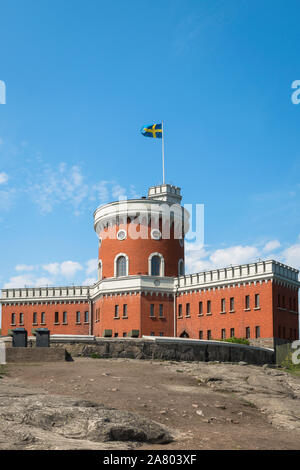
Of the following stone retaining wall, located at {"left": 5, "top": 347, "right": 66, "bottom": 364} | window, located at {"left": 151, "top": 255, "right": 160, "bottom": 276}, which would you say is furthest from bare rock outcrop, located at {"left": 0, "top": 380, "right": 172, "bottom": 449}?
window, located at {"left": 151, "top": 255, "right": 160, "bottom": 276}

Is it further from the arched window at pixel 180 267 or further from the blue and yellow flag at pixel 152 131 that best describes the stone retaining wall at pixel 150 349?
the blue and yellow flag at pixel 152 131

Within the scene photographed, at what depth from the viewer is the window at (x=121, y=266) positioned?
49.5m

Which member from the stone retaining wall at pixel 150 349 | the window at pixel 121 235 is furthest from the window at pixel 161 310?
the stone retaining wall at pixel 150 349

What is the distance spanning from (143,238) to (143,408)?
34347mm

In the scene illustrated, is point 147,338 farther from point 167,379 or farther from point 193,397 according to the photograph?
point 193,397

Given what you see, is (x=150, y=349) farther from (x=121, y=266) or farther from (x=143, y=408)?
(x=121, y=266)

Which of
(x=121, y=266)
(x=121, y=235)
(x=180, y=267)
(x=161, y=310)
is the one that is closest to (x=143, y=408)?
(x=161, y=310)

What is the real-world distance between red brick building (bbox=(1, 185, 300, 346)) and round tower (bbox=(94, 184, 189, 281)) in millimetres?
87

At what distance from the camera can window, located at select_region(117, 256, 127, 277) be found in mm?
49547

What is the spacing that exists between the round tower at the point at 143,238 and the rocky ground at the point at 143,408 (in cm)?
2435

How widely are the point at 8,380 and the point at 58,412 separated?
7.76m

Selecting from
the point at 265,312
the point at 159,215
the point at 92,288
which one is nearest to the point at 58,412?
the point at 265,312

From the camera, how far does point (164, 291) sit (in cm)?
4841

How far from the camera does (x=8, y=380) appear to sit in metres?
19.7
